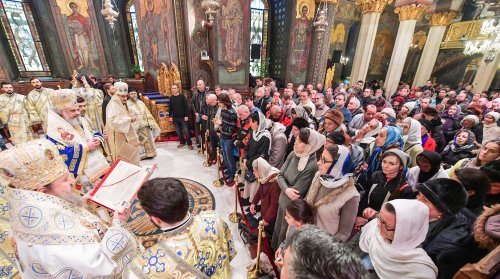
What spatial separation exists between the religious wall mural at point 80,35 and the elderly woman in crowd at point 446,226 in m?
12.5

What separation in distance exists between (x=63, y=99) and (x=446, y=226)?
14.0ft

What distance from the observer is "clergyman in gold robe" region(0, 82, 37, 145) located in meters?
5.33

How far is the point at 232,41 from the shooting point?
7.87 meters

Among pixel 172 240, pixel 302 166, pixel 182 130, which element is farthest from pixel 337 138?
pixel 182 130

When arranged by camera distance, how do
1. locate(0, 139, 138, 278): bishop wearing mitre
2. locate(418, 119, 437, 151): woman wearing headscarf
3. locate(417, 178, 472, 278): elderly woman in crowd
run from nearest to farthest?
locate(0, 139, 138, 278): bishop wearing mitre < locate(417, 178, 472, 278): elderly woman in crowd < locate(418, 119, 437, 151): woman wearing headscarf

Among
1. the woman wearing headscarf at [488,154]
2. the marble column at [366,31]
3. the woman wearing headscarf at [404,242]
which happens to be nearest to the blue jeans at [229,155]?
the woman wearing headscarf at [404,242]

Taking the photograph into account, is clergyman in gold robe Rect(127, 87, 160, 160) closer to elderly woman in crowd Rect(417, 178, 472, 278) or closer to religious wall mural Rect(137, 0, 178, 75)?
religious wall mural Rect(137, 0, 178, 75)

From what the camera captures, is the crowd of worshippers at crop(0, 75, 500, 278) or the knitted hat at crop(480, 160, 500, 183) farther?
the knitted hat at crop(480, 160, 500, 183)

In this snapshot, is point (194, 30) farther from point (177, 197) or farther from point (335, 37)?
point (335, 37)

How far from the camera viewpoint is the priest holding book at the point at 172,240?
1236 mm

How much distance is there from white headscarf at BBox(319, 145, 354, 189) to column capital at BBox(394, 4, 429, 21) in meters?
12.9

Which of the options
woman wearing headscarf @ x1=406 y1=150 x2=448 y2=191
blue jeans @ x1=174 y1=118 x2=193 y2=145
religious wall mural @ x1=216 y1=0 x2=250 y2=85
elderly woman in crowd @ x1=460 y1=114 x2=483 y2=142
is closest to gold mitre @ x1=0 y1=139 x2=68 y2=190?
woman wearing headscarf @ x1=406 y1=150 x2=448 y2=191

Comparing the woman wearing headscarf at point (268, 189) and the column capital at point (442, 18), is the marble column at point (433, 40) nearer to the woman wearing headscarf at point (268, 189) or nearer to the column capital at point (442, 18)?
the column capital at point (442, 18)

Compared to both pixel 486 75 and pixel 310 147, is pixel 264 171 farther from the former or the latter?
pixel 486 75
